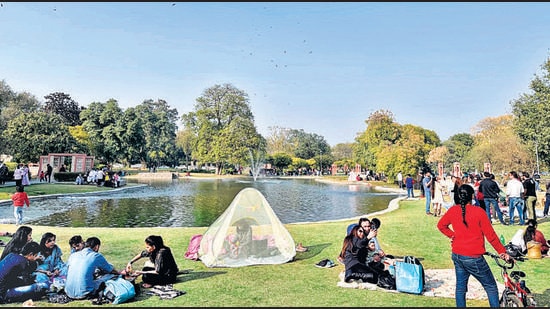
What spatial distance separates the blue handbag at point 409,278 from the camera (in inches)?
254

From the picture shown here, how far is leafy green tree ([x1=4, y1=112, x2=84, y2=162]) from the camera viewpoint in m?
40.2

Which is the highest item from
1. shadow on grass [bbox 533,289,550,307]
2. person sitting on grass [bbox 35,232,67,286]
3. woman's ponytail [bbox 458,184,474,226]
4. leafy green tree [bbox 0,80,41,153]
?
leafy green tree [bbox 0,80,41,153]

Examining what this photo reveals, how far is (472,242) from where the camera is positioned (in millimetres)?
4891

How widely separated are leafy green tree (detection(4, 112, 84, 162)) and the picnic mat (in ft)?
141

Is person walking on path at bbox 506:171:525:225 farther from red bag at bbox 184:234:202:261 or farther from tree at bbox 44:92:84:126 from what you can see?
tree at bbox 44:92:84:126

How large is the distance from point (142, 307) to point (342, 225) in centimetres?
913

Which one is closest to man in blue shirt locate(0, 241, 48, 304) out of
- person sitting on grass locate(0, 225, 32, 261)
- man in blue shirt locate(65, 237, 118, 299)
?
person sitting on grass locate(0, 225, 32, 261)

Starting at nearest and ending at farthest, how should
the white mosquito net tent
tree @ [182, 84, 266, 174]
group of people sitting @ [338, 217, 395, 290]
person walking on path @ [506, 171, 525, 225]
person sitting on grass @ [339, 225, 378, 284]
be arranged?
1. group of people sitting @ [338, 217, 395, 290]
2. person sitting on grass @ [339, 225, 378, 284]
3. the white mosquito net tent
4. person walking on path @ [506, 171, 525, 225]
5. tree @ [182, 84, 266, 174]

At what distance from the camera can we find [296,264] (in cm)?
858

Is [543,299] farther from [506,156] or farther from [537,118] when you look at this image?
[506,156]

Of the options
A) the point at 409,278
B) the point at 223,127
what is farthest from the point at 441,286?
the point at 223,127

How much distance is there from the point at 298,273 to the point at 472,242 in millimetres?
3846

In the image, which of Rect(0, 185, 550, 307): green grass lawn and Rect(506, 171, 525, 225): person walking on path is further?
Rect(506, 171, 525, 225): person walking on path

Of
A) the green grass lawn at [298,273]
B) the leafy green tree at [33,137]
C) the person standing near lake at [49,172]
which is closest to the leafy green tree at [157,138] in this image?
the leafy green tree at [33,137]
